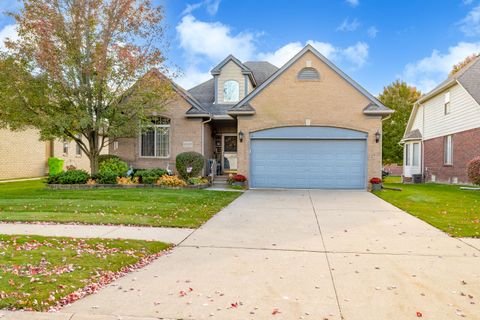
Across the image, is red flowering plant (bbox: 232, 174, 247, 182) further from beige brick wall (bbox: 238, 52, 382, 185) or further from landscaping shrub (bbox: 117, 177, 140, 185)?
landscaping shrub (bbox: 117, 177, 140, 185)

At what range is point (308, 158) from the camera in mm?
15148

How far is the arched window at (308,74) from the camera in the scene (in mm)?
14938

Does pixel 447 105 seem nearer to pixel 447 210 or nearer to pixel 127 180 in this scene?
pixel 447 210

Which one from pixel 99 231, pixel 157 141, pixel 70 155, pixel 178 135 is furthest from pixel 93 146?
pixel 70 155

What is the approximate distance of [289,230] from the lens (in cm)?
702

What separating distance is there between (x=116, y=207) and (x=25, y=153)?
15.2 m

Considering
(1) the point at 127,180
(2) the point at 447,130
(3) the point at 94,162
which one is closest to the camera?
(1) the point at 127,180

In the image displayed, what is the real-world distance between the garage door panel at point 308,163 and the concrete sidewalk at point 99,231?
873 centimetres

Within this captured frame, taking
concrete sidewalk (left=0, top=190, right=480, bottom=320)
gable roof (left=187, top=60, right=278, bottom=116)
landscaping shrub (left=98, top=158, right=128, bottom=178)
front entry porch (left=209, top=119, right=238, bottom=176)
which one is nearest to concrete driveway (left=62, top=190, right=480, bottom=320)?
concrete sidewalk (left=0, top=190, right=480, bottom=320)

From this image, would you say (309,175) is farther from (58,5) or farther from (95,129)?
(58,5)

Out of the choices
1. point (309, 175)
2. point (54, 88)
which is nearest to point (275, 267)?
point (309, 175)

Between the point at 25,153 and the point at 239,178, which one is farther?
the point at 25,153

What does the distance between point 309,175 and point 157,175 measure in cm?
678

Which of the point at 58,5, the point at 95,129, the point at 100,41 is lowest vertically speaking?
the point at 95,129
